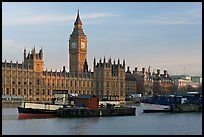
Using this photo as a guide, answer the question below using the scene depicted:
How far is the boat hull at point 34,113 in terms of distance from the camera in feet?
167

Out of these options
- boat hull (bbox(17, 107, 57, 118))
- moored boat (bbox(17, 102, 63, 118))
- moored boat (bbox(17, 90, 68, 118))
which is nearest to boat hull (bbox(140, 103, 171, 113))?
moored boat (bbox(17, 90, 68, 118))

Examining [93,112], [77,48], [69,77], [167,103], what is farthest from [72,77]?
[93,112]

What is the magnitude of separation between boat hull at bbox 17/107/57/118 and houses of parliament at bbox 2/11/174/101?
103ft

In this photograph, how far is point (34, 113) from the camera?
51812 mm

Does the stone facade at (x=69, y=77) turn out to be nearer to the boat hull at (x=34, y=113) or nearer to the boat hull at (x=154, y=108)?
the boat hull at (x=154, y=108)

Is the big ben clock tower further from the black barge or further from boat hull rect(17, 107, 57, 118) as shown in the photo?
boat hull rect(17, 107, 57, 118)

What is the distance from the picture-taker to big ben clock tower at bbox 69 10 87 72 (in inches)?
5059

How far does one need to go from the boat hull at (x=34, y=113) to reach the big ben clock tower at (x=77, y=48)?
246 ft

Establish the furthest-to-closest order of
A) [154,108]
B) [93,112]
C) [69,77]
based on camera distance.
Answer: [69,77], [154,108], [93,112]

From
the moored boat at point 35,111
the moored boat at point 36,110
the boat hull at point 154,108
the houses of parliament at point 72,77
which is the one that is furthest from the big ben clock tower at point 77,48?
the moored boat at point 35,111

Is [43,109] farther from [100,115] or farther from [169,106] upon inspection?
[169,106]

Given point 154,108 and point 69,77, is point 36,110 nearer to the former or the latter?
point 154,108

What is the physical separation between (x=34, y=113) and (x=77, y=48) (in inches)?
3067

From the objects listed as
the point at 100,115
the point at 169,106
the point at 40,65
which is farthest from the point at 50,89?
the point at 100,115
